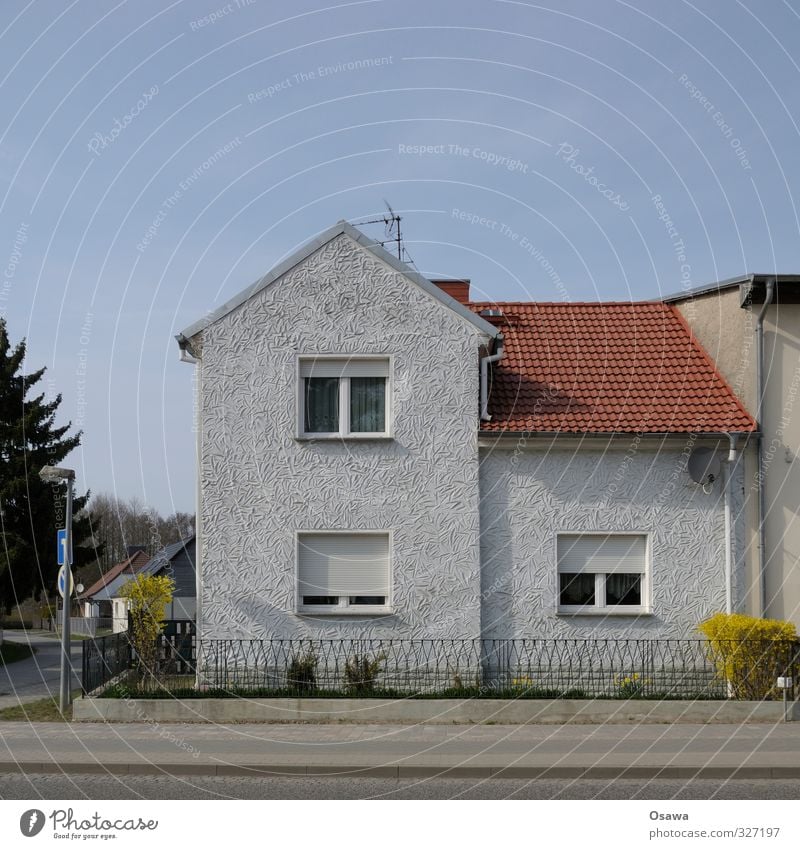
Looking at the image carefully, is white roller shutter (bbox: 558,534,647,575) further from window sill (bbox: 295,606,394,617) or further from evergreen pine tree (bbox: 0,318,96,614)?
evergreen pine tree (bbox: 0,318,96,614)

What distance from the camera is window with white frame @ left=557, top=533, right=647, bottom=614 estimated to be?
16.3 metres

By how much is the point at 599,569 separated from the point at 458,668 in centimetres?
271

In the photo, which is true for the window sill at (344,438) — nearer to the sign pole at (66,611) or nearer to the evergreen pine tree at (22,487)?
the sign pole at (66,611)

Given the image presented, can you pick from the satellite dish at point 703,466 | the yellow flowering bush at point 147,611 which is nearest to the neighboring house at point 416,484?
the satellite dish at point 703,466

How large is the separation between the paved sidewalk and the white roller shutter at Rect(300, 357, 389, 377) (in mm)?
5521

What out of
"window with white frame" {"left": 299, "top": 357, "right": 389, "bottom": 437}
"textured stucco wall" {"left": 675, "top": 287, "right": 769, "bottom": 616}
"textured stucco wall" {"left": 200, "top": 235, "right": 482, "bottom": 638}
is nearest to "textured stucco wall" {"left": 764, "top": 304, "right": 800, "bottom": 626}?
"textured stucco wall" {"left": 675, "top": 287, "right": 769, "bottom": 616}

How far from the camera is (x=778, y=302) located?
16766 mm

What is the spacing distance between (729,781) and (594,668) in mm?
5120

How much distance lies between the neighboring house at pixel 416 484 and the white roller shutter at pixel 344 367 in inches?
1.4

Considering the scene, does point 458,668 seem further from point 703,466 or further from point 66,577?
point 66,577

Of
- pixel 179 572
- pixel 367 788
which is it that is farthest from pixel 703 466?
pixel 179 572

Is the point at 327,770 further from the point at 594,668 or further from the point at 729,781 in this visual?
the point at 594,668

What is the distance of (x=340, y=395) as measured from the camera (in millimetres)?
16578

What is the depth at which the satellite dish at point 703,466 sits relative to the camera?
16.1 metres
